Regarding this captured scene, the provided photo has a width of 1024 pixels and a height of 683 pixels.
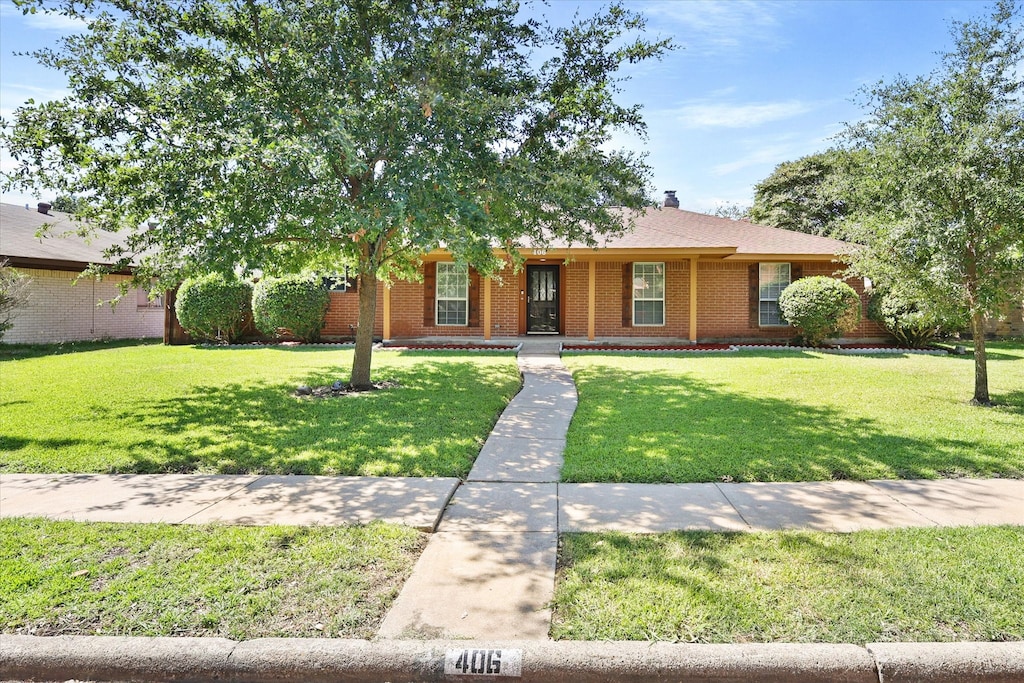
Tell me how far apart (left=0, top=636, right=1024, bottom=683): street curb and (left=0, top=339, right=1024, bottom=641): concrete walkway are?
295 millimetres

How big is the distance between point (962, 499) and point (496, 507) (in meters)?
3.59

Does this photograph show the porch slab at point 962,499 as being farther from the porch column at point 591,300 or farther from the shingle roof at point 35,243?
the shingle roof at point 35,243

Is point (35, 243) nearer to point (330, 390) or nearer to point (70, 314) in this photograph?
point (70, 314)

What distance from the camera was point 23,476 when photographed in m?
4.95

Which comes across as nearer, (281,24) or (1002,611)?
(1002,611)

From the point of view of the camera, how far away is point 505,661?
238cm

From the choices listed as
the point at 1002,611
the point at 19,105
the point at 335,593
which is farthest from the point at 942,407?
the point at 19,105

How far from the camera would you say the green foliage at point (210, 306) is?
606 inches

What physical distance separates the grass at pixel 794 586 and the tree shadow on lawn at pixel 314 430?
2249 mm

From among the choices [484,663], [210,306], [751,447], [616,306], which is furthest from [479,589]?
[210,306]

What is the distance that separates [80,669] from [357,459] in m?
2.95

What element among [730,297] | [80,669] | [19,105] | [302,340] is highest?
[19,105]

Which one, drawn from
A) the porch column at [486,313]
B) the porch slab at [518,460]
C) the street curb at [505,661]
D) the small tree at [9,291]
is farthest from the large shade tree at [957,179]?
the small tree at [9,291]

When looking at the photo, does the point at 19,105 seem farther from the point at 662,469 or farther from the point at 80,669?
the point at 662,469
